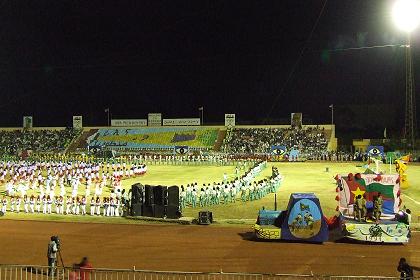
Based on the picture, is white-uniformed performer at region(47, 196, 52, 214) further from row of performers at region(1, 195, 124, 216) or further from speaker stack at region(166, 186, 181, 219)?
speaker stack at region(166, 186, 181, 219)

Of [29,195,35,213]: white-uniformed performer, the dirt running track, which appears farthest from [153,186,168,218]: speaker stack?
[29,195,35,213]: white-uniformed performer

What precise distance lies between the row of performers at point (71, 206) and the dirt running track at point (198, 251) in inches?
132

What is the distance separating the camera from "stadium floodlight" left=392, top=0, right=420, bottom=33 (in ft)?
70.4

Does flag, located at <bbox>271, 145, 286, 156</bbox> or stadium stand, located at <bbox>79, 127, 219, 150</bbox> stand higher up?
stadium stand, located at <bbox>79, 127, 219, 150</bbox>

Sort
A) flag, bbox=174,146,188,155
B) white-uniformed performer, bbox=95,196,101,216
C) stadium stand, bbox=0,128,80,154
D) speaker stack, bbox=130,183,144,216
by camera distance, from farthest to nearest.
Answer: stadium stand, bbox=0,128,80,154, flag, bbox=174,146,188,155, white-uniformed performer, bbox=95,196,101,216, speaker stack, bbox=130,183,144,216

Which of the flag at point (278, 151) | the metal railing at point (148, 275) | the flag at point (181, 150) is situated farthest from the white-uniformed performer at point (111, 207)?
the flag at point (278, 151)

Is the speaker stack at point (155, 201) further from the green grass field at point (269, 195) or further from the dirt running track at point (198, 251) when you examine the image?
the dirt running track at point (198, 251)

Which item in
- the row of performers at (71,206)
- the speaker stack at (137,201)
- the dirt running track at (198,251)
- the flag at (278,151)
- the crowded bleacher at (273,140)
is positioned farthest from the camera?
the crowded bleacher at (273,140)

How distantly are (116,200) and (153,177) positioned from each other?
18009mm

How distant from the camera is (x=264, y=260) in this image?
43.8ft

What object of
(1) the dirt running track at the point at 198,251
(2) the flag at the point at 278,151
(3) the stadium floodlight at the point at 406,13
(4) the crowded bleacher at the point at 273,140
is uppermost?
(3) the stadium floodlight at the point at 406,13

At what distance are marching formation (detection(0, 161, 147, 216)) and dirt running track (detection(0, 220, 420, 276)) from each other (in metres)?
3.96

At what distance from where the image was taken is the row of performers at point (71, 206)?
71.2 ft

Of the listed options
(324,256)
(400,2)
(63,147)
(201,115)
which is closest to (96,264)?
(324,256)
